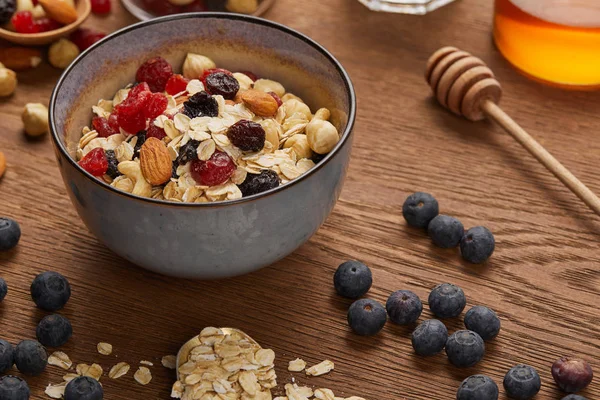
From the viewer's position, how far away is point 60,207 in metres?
1.02

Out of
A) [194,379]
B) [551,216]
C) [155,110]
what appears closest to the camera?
[194,379]

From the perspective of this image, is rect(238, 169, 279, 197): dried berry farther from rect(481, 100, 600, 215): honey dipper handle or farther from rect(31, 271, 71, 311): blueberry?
rect(481, 100, 600, 215): honey dipper handle

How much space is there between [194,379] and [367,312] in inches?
7.2

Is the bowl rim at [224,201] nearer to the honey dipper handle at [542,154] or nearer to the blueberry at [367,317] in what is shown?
the blueberry at [367,317]

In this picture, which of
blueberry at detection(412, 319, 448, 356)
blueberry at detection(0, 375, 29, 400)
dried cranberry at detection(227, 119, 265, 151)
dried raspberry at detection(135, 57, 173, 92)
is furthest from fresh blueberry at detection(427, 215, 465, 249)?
blueberry at detection(0, 375, 29, 400)

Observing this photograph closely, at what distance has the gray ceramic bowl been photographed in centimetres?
81

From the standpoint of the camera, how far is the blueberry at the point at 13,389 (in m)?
0.80

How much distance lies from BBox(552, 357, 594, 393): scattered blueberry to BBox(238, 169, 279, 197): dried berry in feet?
1.06

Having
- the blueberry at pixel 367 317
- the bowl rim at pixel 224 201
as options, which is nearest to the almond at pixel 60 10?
the bowl rim at pixel 224 201

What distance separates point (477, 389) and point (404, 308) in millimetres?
116

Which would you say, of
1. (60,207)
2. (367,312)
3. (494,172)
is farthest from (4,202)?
(494,172)

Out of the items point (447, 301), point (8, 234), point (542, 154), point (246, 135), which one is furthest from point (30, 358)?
point (542, 154)

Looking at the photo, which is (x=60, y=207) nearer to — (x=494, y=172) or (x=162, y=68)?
(x=162, y=68)

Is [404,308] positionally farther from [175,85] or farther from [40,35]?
[40,35]
